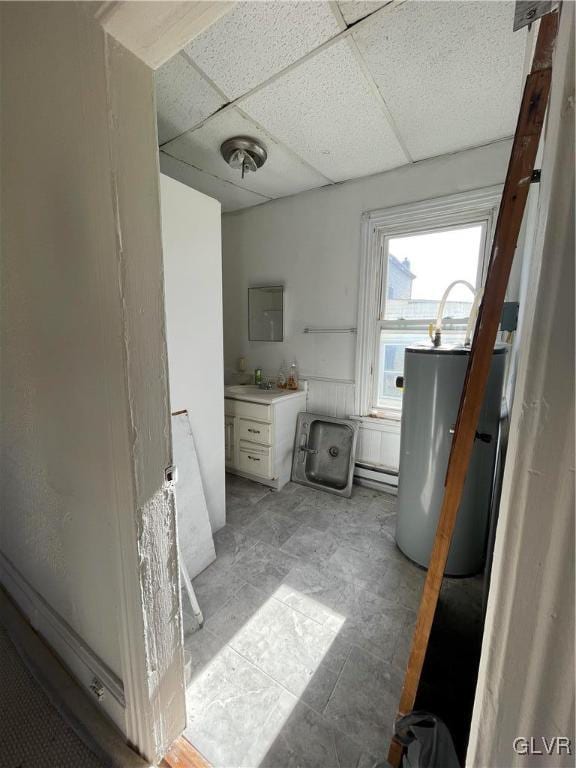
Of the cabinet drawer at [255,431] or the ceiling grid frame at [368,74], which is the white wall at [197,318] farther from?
the ceiling grid frame at [368,74]

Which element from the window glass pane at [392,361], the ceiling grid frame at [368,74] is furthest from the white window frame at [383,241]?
the ceiling grid frame at [368,74]

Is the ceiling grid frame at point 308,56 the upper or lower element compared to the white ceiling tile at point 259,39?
upper

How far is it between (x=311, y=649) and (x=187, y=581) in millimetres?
588

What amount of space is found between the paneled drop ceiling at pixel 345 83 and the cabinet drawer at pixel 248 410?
5.68 feet

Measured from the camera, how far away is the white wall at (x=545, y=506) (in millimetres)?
328

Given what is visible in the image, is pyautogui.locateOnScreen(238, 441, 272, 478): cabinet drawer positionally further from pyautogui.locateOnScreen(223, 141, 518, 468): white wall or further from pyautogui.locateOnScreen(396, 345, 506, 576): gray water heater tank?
pyautogui.locateOnScreen(396, 345, 506, 576): gray water heater tank

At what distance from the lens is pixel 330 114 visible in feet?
5.29

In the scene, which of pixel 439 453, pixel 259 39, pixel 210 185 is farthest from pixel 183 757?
pixel 210 185

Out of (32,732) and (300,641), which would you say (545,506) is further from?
(32,732)

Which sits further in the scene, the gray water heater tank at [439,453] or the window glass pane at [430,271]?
the window glass pane at [430,271]

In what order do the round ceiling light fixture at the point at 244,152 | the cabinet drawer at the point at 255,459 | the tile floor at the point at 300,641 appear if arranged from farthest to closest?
1. the cabinet drawer at the point at 255,459
2. the round ceiling light fixture at the point at 244,152
3. the tile floor at the point at 300,641

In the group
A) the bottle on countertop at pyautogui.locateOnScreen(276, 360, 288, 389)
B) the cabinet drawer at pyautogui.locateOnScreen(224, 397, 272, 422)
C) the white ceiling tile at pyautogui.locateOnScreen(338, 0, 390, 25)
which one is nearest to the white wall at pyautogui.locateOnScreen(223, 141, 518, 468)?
the bottle on countertop at pyautogui.locateOnScreen(276, 360, 288, 389)

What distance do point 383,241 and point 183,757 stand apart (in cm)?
283

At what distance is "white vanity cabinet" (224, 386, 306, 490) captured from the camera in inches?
95.5
